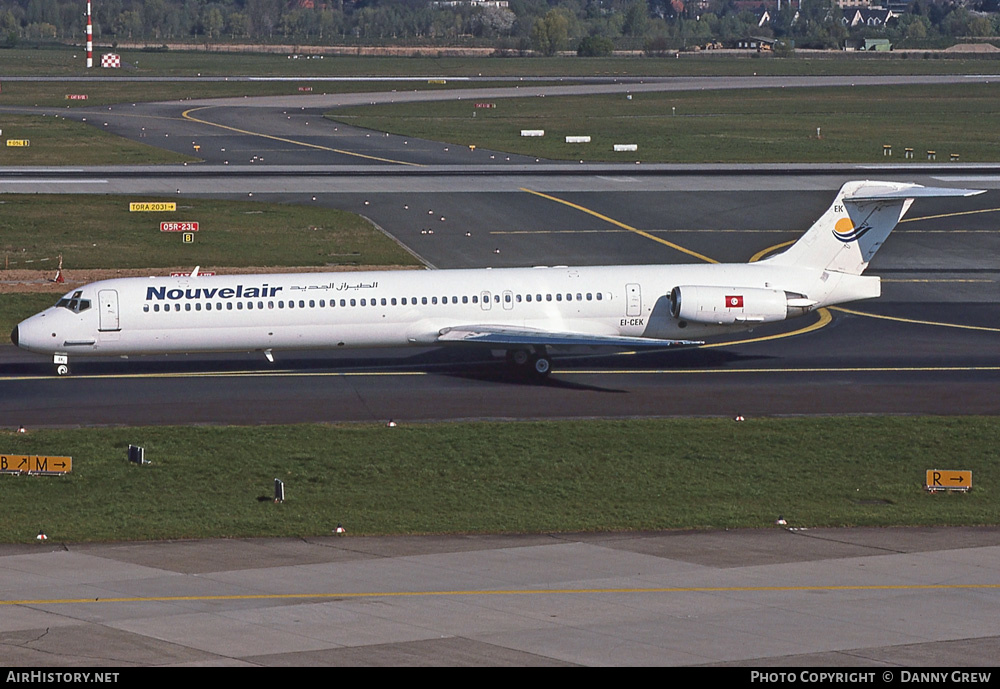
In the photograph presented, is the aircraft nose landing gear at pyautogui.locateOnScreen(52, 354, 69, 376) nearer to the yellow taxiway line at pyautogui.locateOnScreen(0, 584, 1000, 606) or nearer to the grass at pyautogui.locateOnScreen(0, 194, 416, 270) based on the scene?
the grass at pyautogui.locateOnScreen(0, 194, 416, 270)

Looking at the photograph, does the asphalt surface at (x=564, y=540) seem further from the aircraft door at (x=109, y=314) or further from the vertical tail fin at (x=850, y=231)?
the vertical tail fin at (x=850, y=231)

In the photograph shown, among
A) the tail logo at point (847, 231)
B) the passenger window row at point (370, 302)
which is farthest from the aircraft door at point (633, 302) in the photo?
the tail logo at point (847, 231)

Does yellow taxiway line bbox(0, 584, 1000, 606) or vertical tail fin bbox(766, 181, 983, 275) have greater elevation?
vertical tail fin bbox(766, 181, 983, 275)

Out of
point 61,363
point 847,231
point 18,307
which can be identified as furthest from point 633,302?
point 18,307

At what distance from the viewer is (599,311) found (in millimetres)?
44188

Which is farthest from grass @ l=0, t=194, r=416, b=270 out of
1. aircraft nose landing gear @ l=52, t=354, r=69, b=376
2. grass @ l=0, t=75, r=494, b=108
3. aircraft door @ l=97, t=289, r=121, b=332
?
grass @ l=0, t=75, r=494, b=108

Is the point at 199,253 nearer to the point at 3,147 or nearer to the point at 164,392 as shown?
the point at 164,392

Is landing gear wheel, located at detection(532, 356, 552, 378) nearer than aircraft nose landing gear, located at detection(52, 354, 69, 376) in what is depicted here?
No

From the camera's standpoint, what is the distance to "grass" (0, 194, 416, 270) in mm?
62562

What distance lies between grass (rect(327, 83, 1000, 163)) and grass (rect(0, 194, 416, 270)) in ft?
110

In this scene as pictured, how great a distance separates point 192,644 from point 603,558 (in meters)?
8.77

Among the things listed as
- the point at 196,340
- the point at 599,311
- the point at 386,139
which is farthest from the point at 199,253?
the point at 386,139

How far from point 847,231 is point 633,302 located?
755cm

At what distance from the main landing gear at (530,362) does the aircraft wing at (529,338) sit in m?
1.19
